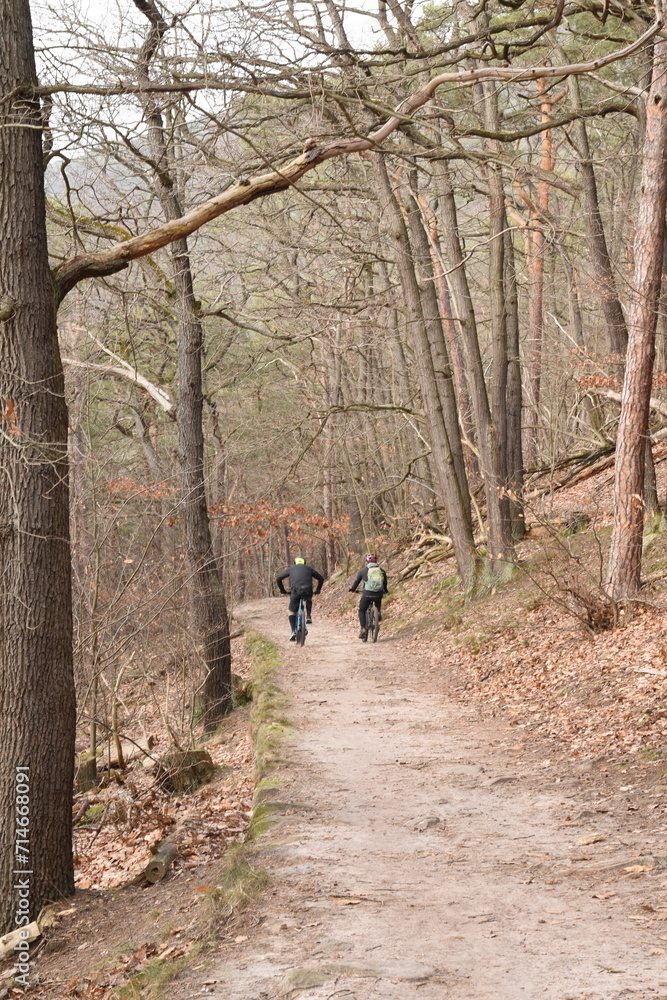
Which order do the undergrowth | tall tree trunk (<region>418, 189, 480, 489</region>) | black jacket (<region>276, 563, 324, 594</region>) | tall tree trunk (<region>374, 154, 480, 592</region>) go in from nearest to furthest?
the undergrowth, tall tree trunk (<region>374, 154, 480, 592</region>), black jacket (<region>276, 563, 324, 594</region>), tall tree trunk (<region>418, 189, 480, 489</region>)

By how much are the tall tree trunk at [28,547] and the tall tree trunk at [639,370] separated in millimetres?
6515

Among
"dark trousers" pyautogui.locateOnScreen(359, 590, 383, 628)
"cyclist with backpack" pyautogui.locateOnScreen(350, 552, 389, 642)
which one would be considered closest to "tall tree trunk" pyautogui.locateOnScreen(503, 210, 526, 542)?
"cyclist with backpack" pyautogui.locateOnScreen(350, 552, 389, 642)

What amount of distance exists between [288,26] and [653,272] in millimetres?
4802

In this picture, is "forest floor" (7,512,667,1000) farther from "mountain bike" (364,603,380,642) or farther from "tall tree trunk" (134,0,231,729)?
"mountain bike" (364,603,380,642)

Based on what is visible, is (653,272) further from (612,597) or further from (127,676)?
(127,676)

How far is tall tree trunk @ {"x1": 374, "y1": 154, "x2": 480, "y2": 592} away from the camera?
15.0 meters

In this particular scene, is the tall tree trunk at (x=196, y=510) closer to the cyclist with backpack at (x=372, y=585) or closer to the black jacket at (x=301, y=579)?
the black jacket at (x=301, y=579)

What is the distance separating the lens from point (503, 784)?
679 cm

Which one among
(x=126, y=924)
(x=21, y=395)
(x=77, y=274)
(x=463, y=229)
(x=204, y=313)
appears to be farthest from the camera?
(x=463, y=229)

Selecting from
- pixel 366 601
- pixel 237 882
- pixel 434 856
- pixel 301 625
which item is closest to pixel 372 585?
pixel 366 601

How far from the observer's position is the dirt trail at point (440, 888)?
3578 millimetres

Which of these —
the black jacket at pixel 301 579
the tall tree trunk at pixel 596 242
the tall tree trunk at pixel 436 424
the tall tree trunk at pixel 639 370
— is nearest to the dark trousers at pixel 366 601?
the black jacket at pixel 301 579

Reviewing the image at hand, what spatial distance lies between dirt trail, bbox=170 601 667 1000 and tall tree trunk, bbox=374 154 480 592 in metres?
7.09

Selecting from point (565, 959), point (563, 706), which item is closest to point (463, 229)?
point (563, 706)
